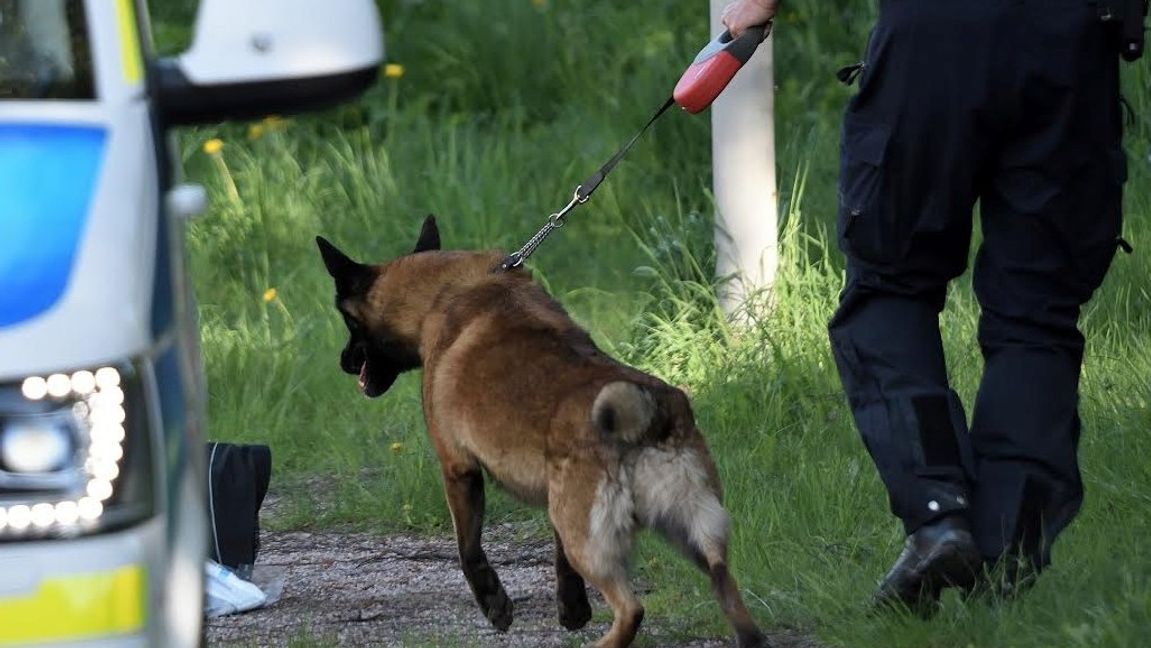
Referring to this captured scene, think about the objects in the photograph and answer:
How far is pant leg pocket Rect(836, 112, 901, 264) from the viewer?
3.81 meters

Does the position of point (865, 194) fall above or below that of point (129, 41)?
below

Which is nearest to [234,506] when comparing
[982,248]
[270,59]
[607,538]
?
[607,538]

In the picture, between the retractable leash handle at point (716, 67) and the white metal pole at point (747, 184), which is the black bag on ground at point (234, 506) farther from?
the white metal pole at point (747, 184)

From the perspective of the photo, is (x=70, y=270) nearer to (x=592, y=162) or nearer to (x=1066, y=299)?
(x=1066, y=299)

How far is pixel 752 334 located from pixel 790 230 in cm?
41

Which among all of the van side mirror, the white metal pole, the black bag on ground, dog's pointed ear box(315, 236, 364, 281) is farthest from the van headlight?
the white metal pole

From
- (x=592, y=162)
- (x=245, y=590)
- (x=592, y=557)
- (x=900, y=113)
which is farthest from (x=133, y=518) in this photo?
(x=592, y=162)

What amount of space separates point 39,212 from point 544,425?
5.64 ft

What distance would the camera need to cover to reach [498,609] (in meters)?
4.43

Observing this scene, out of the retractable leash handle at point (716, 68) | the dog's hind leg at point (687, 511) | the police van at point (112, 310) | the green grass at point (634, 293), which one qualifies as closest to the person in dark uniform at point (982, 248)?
the green grass at point (634, 293)

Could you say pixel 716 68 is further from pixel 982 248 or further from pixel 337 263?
pixel 337 263

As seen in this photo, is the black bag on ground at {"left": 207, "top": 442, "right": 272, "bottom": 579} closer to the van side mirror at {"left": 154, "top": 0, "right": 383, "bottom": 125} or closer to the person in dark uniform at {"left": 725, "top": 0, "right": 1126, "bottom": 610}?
the person in dark uniform at {"left": 725, "top": 0, "right": 1126, "bottom": 610}

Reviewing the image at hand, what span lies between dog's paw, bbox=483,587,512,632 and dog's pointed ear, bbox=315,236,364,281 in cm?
97

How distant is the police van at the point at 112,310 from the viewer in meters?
2.42
